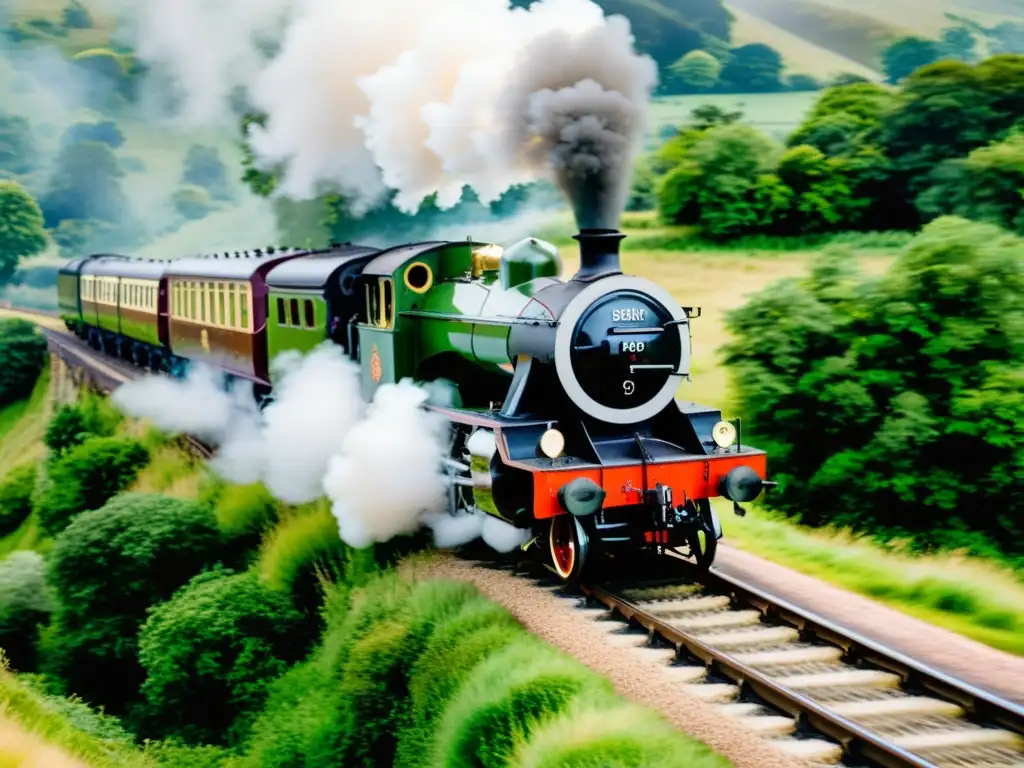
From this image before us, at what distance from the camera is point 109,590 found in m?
11.6

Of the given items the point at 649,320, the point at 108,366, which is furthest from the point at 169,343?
the point at 649,320

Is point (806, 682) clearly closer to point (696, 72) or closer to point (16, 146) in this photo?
point (696, 72)

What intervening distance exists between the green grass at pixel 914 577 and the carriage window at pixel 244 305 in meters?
7.07

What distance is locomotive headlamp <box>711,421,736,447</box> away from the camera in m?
8.17

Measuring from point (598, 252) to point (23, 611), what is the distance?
9.59 m

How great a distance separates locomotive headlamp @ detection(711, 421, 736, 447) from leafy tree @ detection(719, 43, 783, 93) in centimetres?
4411

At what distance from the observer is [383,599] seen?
8609 mm

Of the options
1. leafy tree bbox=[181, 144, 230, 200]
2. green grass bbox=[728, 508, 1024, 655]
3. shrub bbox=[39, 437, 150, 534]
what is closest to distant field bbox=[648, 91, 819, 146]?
shrub bbox=[39, 437, 150, 534]

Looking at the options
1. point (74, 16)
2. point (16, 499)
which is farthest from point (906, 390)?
point (74, 16)

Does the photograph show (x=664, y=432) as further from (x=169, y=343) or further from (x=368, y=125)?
(x=169, y=343)

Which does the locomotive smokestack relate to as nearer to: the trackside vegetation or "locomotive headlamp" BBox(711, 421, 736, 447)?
"locomotive headlamp" BBox(711, 421, 736, 447)

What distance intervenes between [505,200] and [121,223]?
1526 inches

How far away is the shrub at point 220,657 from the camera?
9.98m

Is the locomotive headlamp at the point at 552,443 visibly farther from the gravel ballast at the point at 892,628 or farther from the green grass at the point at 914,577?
the green grass at the point at 914,577
